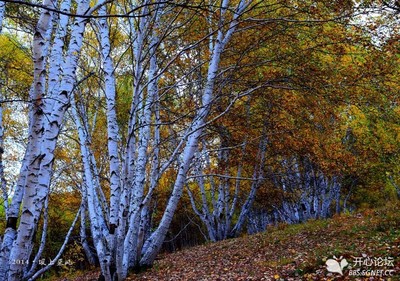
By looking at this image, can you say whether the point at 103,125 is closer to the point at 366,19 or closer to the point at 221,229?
the point at 221,229

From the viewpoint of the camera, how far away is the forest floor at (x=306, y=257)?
4762 millimetres

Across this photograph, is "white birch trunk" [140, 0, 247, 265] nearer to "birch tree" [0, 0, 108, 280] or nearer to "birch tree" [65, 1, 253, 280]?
"birch tree" [65, 1, 253, 280]

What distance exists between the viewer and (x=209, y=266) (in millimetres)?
7426

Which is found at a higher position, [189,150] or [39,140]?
[189,150]

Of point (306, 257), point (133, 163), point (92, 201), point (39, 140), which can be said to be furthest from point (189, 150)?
point (39, 140)

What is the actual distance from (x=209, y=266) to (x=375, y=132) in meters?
12.9

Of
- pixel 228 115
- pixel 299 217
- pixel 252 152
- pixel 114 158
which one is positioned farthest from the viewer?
pixel 299 217

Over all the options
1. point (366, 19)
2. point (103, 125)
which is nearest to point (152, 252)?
point (366, 19)

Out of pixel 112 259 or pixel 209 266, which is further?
pixel 209 266

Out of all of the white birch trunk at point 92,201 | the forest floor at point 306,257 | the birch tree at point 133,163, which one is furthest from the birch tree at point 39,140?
the forest floor at point 306,257

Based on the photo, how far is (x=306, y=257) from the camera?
6238 mm

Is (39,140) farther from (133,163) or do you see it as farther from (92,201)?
(92,201)

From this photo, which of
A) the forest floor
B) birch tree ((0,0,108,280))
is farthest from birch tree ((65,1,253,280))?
birch tree ((0,0,108,280))

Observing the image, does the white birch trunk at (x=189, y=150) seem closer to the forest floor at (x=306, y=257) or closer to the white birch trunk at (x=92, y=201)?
the forest floor at (x=306, y=257)
